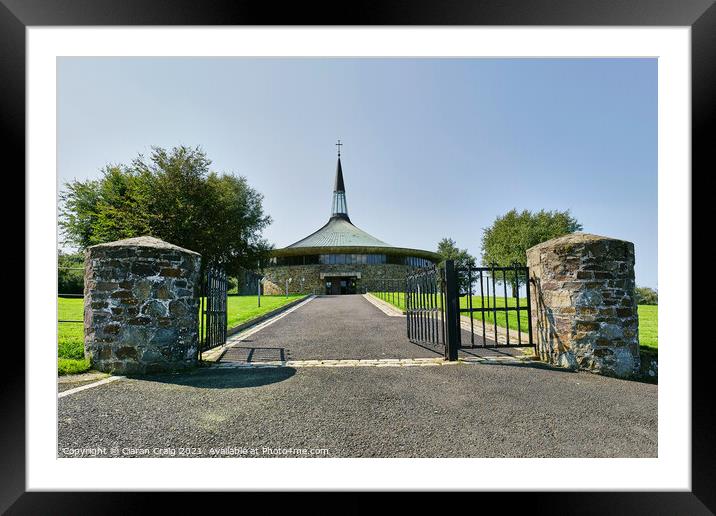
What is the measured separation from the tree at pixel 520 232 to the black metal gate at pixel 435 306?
22366 millimetres

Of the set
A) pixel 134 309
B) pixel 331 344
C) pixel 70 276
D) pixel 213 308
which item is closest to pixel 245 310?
pixel 70 276

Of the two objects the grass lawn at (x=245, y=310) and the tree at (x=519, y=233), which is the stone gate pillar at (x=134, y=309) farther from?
the tree at (x=519, y=233)

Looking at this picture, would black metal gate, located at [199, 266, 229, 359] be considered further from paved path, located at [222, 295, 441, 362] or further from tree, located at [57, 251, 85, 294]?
tree, located at [57, 251, 85, 294]

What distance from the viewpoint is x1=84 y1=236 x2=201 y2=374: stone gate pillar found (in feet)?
15.6

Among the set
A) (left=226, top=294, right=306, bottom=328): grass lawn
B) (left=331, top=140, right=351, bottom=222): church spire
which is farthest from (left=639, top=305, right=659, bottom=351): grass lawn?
(left=331, top=140, right=351, bottom=222): church spire

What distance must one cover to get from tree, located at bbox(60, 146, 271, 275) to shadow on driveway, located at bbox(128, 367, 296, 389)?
15.6 metres

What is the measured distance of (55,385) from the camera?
9.84ft

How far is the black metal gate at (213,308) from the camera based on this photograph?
20.2ft

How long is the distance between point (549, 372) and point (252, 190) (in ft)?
99.1

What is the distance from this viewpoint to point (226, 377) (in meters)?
4.73

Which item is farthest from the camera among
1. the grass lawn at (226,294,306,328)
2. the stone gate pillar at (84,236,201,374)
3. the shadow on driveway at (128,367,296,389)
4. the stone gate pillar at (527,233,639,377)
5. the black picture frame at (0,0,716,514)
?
the grass lawn at (226,294,306,328)

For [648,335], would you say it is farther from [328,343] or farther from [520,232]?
[520,232]
